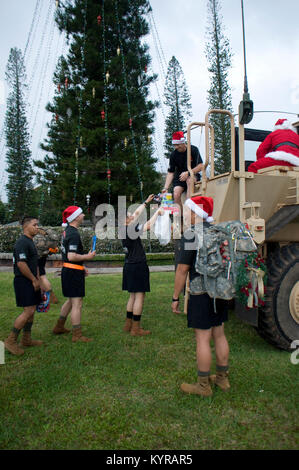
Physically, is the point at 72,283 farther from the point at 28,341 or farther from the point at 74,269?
the point at 28,341

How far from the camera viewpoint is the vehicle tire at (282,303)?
4.05 m

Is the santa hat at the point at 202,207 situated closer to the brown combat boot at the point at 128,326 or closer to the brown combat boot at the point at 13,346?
the brown combat boot at the point at 128,326

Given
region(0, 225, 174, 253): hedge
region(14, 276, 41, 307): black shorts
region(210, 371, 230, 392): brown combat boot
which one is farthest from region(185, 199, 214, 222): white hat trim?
region(0, 225, 174, 253): hedge

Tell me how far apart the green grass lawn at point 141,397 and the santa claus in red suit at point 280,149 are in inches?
92.9

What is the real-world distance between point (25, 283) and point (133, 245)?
1598 millimetres

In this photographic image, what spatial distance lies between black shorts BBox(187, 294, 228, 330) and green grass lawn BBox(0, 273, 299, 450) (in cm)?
64

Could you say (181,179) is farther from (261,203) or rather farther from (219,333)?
(219,333)

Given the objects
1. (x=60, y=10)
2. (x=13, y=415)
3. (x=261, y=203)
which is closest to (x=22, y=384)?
(x=13, y=415)

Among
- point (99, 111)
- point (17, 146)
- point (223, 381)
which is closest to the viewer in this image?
point (223, 381)

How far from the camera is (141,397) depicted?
3207mm

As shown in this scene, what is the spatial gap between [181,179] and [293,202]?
1.82 m

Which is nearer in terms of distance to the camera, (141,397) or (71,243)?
(141,397)

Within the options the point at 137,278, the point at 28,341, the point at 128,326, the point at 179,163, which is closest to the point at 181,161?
the point at 179,163
